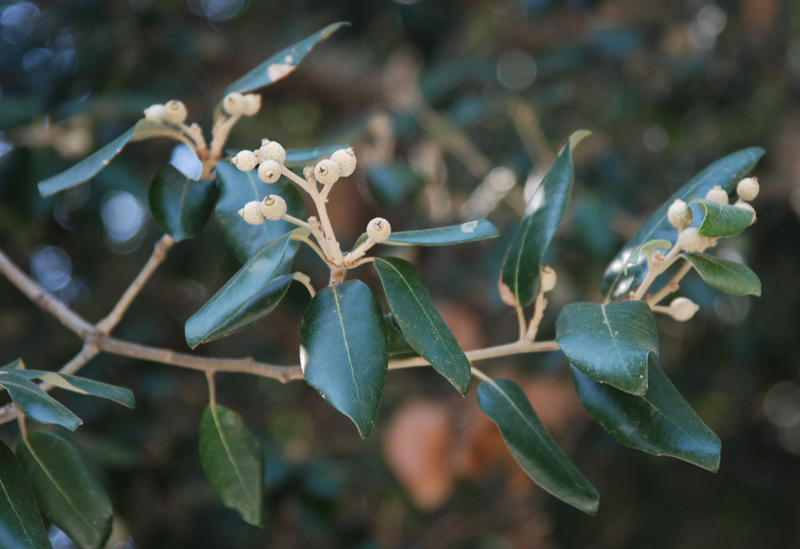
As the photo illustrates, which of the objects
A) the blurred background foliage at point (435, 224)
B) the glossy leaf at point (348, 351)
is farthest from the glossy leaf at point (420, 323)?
the blurred background foliage at point (435, 224)

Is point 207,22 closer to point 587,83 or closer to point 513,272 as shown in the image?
point 587,83

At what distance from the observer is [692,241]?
26.5 inches

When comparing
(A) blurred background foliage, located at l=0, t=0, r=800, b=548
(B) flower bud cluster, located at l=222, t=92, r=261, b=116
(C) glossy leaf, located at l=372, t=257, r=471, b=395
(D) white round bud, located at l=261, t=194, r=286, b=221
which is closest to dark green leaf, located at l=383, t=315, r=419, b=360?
(C) glossy leaf, located at l=372, t=257, r=471, b=395

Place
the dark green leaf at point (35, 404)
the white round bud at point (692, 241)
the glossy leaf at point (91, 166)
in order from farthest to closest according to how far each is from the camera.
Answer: the glossy leaf at point (91, 166) < the white round bud at point (692, 241) < the dark green leaf at point (35, 404)

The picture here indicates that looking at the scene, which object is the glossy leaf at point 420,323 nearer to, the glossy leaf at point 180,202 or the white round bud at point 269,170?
the white round bud at point 269,170

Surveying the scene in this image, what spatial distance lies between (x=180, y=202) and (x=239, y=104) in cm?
14

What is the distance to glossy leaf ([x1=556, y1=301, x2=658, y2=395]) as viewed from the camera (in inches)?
23.5

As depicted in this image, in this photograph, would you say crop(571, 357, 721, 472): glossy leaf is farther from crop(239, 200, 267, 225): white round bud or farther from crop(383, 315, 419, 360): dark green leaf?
crop(239, 200, 267, 225): white round bud

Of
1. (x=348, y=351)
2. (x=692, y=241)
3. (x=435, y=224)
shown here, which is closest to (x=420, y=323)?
(x=348, y=351)

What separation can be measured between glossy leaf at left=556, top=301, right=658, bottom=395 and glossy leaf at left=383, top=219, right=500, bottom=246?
0.40 feet

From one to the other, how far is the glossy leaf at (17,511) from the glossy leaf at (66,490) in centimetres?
8

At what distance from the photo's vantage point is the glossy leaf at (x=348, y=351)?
2.00 ft

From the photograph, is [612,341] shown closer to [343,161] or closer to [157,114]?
[343,161]

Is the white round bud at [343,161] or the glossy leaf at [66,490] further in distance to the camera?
the glossy leaf at [66,490]
